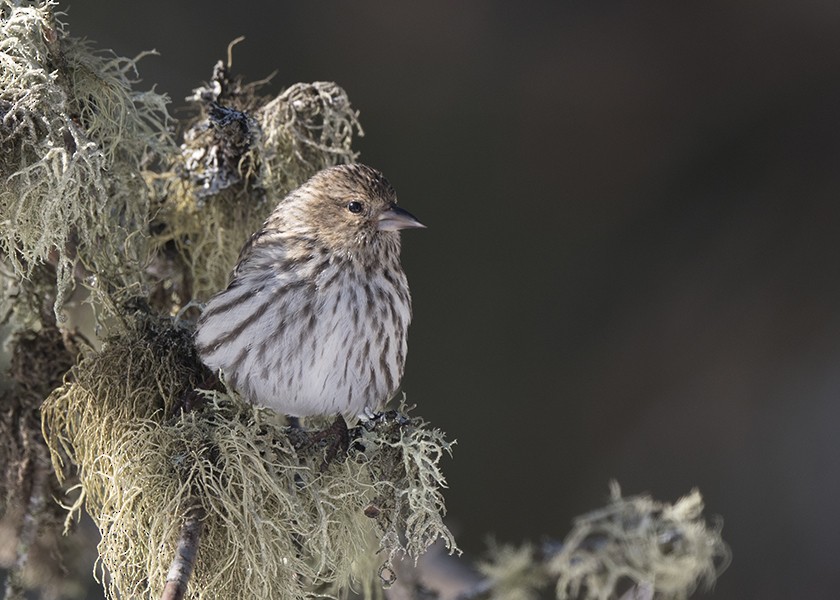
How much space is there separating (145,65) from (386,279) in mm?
2894

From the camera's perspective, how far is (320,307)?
340cm

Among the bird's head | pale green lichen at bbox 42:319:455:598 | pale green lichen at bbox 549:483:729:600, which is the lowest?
pale green lichen at bbox 42:319:455:598

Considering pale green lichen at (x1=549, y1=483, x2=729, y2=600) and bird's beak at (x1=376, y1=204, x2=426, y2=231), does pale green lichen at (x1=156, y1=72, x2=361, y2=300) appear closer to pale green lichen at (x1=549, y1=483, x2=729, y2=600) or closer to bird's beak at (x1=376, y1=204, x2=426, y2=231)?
bird's beak at (x1=376, y1=204, x2=426, y2=231)

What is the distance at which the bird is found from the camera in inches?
131

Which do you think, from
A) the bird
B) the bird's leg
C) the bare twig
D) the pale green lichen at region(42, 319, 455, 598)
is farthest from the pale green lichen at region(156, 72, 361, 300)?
the bare twig

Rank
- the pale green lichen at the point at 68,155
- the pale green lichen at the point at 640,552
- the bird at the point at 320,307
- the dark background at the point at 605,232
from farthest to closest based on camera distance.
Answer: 1. the dark background at the point at 605,232
2. the pale green lichen at the point at 640,552
3. the bird at the point at 320,307
4. the pale green lichen at the point at 68,155

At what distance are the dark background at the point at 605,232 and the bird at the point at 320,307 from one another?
2305 millimetres

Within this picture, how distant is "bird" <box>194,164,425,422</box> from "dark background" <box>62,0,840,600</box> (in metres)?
2.30

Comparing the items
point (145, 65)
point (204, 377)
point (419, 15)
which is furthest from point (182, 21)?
point (204, 377)

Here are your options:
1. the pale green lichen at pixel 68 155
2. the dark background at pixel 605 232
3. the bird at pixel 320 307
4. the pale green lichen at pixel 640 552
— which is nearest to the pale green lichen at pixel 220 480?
the bird at pixel 320 307

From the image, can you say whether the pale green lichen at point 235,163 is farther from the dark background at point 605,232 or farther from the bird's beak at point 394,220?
the dark background at point 605,232

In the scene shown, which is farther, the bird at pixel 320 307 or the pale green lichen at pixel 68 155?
Answer: the bird at pixel 320 307

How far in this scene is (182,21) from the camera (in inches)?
236

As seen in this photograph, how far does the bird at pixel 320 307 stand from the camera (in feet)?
10.9
